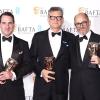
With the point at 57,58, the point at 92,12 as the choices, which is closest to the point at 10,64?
the point at 57,58

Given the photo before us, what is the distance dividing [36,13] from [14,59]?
2.58ft

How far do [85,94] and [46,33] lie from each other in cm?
68

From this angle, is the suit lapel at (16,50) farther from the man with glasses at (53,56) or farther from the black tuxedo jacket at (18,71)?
the man with glasses at (53,56)

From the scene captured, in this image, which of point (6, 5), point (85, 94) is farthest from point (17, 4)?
point (85, 94)

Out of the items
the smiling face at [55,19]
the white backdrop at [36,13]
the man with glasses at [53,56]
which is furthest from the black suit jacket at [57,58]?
the white backdrop at [36,13]

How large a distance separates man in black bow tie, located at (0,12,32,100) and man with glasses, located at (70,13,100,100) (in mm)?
440

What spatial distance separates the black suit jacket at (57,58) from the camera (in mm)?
3035

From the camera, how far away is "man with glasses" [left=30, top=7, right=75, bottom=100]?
3014 mm

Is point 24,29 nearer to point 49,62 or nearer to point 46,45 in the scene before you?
point 46,45

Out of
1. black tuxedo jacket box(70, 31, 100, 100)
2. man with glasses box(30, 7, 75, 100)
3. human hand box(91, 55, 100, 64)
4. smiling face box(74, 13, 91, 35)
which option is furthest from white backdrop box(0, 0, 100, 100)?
human hand box(91, 55, 100, 64)

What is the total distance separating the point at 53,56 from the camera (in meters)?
3.02

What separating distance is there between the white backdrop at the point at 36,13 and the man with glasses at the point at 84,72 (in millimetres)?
488

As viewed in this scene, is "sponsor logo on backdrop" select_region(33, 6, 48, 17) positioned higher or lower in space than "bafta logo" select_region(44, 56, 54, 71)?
higher

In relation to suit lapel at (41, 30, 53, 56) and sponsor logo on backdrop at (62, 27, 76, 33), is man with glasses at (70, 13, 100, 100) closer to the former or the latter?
suit lapel at (41, 30, 53, 56)
